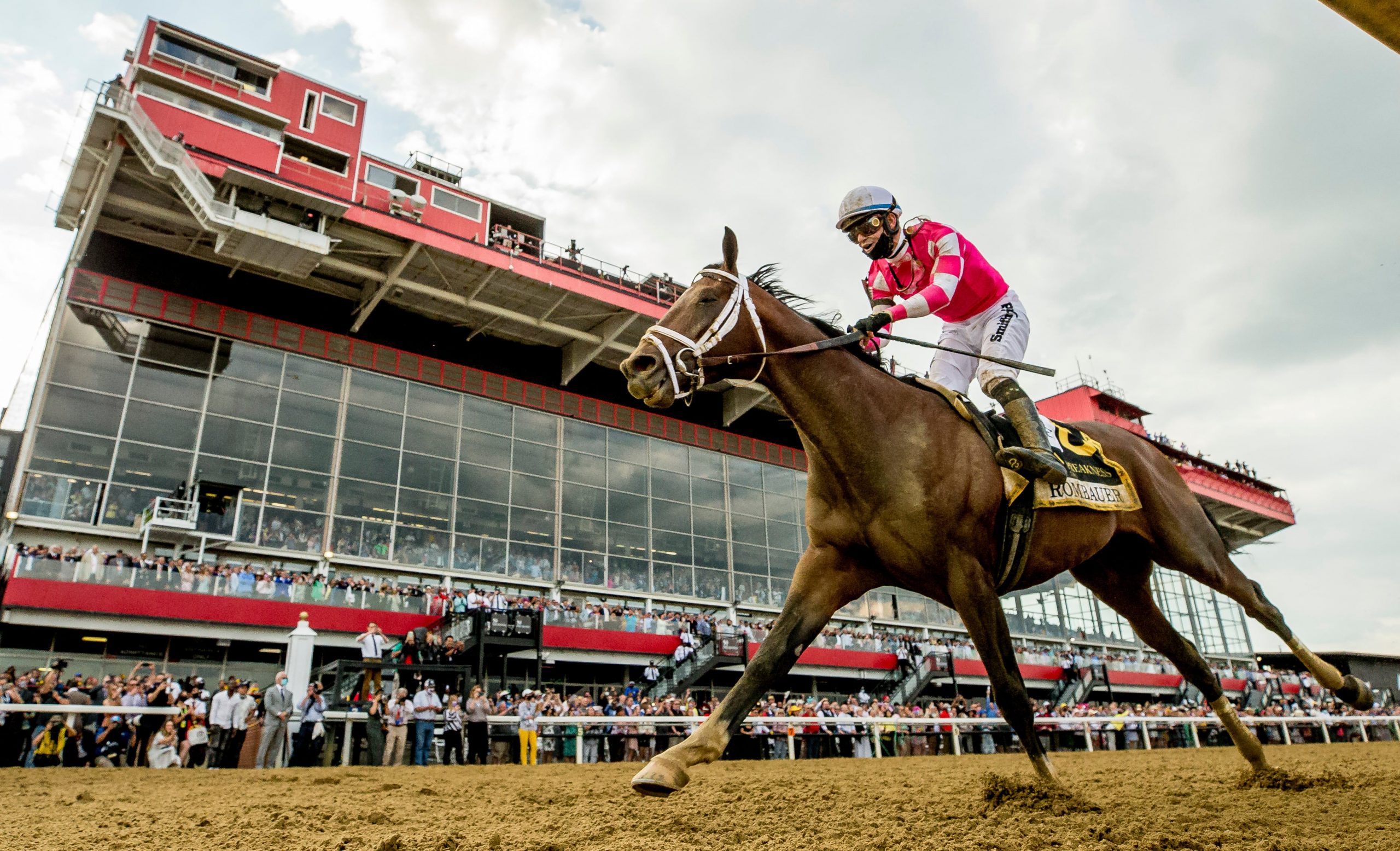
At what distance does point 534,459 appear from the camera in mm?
31969

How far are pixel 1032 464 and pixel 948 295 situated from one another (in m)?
1.00

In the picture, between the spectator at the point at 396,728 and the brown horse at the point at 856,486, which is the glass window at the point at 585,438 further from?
the brown horse at the point at 856,486

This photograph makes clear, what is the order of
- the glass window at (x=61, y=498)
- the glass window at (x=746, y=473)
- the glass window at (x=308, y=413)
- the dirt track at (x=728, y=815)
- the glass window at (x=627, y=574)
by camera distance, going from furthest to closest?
1. the glass window at (x=746, y=473)
2. the glass window at (x=627, y=574)
3. the glass window at (x=308, y=413)
4. the glass window at (x=61, y=498)
5. the dirt track at (x=728, y=815)

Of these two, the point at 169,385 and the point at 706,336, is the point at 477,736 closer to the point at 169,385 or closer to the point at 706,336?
the point at 706,336

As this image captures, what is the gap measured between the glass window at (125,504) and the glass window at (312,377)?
538 cm

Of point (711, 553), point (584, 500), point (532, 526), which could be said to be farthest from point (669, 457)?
point (532, 526)

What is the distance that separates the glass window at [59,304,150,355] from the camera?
2438cm

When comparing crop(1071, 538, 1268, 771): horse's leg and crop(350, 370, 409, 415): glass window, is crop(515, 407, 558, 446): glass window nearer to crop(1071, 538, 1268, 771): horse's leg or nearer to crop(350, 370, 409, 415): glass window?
crop(350, 370, 409, 415): glass window

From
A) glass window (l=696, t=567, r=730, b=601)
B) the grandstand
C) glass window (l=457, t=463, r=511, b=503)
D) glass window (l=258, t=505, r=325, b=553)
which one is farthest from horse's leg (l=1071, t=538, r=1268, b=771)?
glass window (l=696, t=567, r=730, b=601)

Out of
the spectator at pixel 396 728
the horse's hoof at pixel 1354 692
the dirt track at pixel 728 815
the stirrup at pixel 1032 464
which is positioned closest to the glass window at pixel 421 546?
the spectator at pixel 396 728

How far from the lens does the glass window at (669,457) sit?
35438mm

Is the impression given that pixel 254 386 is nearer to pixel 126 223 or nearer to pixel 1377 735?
pixel 126 223

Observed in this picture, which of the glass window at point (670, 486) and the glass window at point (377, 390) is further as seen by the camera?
the glass window at point (670, 486)

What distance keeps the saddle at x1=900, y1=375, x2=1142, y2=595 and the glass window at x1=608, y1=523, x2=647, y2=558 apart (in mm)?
28579
